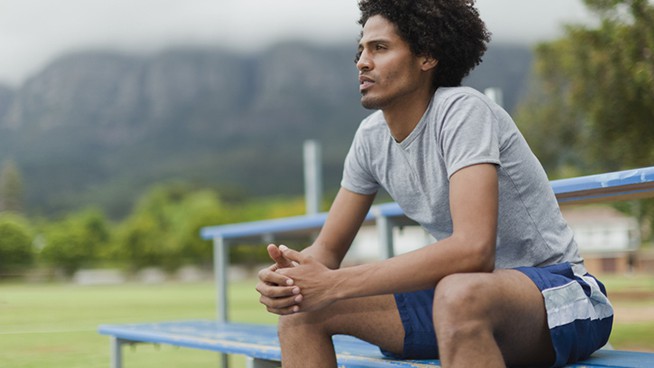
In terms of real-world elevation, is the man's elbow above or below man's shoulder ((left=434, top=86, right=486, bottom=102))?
below

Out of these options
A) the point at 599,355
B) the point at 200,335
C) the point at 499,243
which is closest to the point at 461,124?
the point at 499,243

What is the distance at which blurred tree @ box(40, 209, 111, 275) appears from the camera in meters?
64.4

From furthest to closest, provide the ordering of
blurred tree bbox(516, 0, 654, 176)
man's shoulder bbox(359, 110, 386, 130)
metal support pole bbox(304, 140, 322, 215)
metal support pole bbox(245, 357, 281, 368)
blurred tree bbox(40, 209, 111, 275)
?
blurred tree bbox(40, 209, 111, 275)
blurred tree bbox(516, 0, 654, 176)
metal support pole bbox(304, 140, 322, 215)
metal support pole bbox(245, 357, 281, 368)
man's shoulder bbox(359, 110, 386, 130)

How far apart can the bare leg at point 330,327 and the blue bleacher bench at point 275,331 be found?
0.26ft

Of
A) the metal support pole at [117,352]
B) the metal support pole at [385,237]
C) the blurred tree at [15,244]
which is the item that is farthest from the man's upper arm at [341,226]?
the blurred tree at [15,244]

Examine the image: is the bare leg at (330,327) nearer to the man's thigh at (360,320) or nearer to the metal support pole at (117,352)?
the man's thigh at (360,320)

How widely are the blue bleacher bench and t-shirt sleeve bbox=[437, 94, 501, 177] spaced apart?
0.42 m

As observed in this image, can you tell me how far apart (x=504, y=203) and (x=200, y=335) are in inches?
54.3

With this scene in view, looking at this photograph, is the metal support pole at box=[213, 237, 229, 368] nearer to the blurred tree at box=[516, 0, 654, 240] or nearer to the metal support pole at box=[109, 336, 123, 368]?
the metal support pole at box=[109, 336, 123, 368]

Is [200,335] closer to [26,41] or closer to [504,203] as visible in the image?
[504,203]

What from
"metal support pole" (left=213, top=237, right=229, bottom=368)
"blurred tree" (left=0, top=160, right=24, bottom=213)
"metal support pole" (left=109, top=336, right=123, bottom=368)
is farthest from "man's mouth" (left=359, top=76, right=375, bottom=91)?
"blurred tree" (left=0, top=160, right=24, bottom=213)

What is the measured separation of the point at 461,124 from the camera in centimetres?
146

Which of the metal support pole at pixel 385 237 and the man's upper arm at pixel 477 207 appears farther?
the metal support pole at pixel 385 237

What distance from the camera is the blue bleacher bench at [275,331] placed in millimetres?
1658
